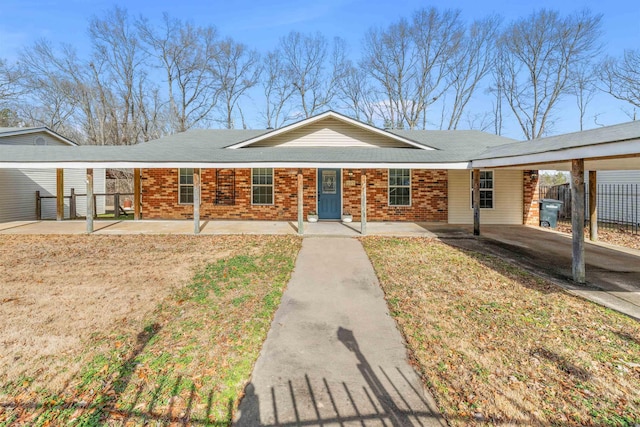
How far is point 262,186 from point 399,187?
18.7 feet

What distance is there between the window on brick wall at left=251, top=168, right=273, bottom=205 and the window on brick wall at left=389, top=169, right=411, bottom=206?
5007 millimetres

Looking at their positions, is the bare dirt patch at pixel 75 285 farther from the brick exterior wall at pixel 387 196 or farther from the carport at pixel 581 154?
the carport at pixel 581 154

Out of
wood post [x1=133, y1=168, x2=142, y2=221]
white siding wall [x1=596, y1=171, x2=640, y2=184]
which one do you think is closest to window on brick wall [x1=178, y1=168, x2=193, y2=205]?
wood post [x1=133, y1=168, x2=142, y2=221]

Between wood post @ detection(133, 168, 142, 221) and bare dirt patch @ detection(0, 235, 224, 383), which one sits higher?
wood post @ detection(133, 168, 142, 221)

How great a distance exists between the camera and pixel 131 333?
13.0ft

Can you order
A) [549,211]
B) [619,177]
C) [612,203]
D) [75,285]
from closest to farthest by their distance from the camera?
1. [75,285]
2. [549,211]
3. [619,177]
4. [612,203]

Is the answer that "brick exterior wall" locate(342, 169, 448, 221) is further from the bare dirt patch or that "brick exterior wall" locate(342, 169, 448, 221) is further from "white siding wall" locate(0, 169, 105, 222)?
"white siding wall" locate(0, 169, 105, 222)

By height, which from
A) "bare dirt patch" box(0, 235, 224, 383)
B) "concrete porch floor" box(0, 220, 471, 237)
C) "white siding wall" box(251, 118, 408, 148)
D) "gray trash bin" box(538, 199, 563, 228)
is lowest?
"bare dirt patch" box(0, 235, 224, 383)

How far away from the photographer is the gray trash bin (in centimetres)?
1238

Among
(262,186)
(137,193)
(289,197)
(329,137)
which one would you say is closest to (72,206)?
(137,193)

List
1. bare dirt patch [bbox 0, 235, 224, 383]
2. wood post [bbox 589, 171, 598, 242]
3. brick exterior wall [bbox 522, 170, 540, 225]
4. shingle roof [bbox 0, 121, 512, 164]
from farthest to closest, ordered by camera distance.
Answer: brick exterior wall [bbox 522, 170, 540, 225] < shingle roof [bbox 0, 121, 512, 164] < wood post [bbox 589, 171, 598, 242] < bare dirt patch [bbox 0, 235, 224, 383]

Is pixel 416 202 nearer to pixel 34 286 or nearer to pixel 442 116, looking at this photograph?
pixel 34 286

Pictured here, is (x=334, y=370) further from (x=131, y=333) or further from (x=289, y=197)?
(x=289, y=197)

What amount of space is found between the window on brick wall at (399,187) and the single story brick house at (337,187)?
0.13 ft
